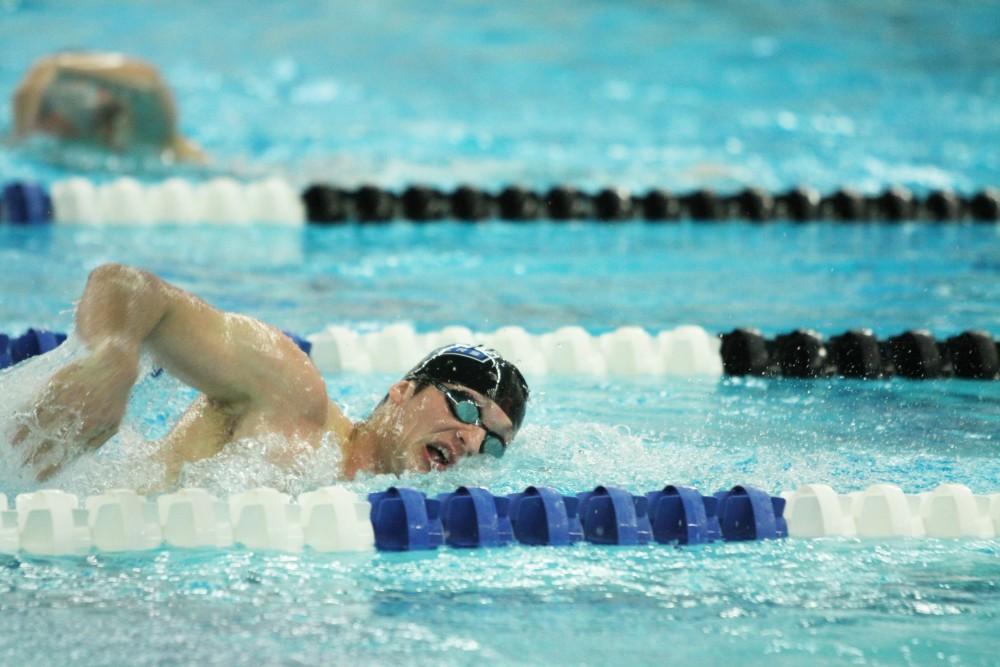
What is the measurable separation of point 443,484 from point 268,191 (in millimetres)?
4152

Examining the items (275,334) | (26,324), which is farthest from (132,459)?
(26,324)

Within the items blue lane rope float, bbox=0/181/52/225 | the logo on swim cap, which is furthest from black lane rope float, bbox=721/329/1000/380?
blue lane rope float, bbox=0/181/52/225

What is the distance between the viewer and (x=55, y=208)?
660 centimetres

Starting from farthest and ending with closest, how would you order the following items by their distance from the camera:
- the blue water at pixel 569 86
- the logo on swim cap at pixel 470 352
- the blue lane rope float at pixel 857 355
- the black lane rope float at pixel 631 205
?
the blue water at pixel 569 86 < the black lane rope float at pixel 631 205 < the blue lane rope float at pixel 857 355 < the logo on swim cap at pixel 470 352

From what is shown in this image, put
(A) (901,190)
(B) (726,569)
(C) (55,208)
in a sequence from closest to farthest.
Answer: (B) (726,569) → (C) (55,208) → (A) (901,190)

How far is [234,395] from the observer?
2.91 m

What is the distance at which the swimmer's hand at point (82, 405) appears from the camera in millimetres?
2605

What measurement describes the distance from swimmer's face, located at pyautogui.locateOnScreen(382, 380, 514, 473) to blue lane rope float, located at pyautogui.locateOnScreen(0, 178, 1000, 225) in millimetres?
3915

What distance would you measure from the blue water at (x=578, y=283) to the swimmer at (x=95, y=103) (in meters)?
0.16

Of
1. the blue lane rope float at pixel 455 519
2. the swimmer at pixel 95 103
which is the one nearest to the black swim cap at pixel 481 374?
the blue lane rope float at pixel 455 519

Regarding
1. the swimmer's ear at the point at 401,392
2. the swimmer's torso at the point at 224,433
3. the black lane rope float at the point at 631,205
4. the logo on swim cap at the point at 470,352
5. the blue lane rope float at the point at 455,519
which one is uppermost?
the black lane rope float at the point at 631,205

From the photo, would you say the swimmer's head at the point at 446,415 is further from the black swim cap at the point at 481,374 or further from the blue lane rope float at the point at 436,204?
the blue lane rope float at the point at 436,204

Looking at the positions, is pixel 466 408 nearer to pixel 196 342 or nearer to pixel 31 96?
pixel 196 342

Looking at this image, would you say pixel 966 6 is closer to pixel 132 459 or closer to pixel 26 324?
pixel 26 324
